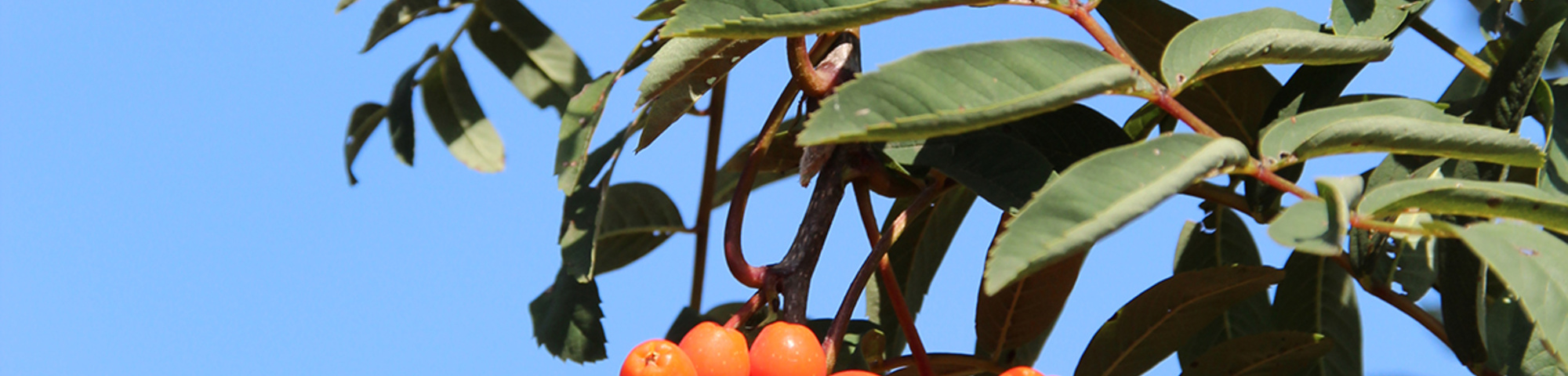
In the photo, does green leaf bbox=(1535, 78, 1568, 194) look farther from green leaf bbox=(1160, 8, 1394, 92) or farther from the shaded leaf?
the shaded leaf

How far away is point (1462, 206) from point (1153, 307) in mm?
278

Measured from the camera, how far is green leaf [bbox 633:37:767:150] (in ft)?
2.27

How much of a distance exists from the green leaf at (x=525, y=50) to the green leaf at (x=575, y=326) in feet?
1.25

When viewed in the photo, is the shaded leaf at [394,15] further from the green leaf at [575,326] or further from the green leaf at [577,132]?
the green leaf at [577,132]

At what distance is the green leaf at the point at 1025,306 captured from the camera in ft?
2.68

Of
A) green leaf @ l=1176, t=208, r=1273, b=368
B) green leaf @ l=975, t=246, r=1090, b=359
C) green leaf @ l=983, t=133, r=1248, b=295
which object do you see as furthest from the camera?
green leaf @ l=1176, t=208, r=1273, b=368

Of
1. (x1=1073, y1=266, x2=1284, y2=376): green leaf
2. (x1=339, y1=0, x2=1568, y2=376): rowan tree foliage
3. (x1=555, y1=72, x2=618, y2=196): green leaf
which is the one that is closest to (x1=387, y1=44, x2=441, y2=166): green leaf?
(x1=339, y1=0, x2=1568, y2=376): rowan tree foliage

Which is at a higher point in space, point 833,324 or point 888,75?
point 888,75

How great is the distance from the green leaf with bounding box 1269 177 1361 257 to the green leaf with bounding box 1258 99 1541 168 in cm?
6

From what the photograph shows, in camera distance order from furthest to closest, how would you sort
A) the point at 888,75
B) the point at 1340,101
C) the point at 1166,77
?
the point at 1340,101, the point at 1166,77, the point at 888,75

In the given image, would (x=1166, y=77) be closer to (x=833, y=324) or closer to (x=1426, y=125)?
(x=1426, y=125)

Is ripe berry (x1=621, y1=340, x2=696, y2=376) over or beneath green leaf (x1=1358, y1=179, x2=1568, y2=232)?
beneath

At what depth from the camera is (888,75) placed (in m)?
0.47

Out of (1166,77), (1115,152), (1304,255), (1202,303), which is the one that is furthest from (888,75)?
(1304,255)
